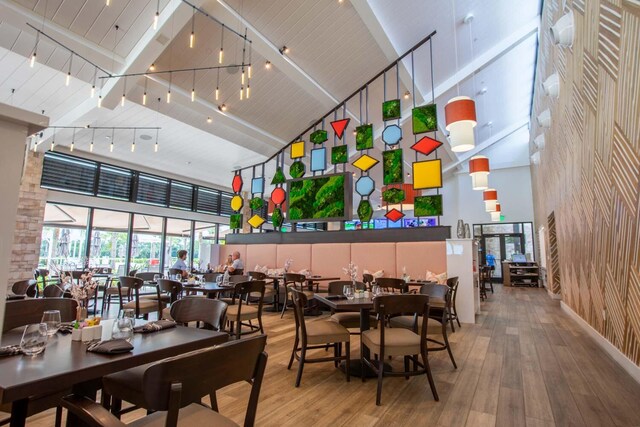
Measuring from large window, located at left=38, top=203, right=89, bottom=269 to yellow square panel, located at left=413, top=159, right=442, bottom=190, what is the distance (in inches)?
337

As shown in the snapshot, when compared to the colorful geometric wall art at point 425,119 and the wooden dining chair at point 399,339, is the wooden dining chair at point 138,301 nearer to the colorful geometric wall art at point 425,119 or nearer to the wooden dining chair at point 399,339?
the wooden dining chair at point 399,339

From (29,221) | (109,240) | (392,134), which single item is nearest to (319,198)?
(392,134)

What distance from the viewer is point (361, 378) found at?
324cm

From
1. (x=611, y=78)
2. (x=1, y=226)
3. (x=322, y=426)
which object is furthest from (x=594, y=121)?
(x=1, y=226)

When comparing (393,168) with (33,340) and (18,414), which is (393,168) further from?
(18,414)

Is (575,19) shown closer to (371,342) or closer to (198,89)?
(371,342)

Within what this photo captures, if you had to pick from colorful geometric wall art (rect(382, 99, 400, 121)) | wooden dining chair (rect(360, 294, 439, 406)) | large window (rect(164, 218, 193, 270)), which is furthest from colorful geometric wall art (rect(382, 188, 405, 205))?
large window (rect(164, 218, 193, 270))

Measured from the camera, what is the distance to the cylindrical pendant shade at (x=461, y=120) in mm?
4562

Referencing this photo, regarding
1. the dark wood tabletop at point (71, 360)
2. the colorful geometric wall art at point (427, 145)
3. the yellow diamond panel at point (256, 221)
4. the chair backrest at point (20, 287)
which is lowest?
the chair backrest at point (20, 287)

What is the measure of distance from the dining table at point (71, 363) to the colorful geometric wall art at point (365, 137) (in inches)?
236

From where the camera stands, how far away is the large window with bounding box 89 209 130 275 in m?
9.57

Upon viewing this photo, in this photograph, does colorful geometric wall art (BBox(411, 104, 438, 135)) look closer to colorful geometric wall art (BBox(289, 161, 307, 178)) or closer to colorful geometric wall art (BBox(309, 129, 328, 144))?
colorful geometric wall art (BBox(309, 129, 328, 144))

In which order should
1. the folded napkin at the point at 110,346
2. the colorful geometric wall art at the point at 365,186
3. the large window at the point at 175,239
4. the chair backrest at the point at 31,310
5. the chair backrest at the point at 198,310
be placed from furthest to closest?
the large window at the point at 175,239 → the colorful geometric wall art at the point at 365,186 → the chair backrest at the point at 198,310 → the chair backrest at the point at 31,310 → the folded napkin at the point at 110,346

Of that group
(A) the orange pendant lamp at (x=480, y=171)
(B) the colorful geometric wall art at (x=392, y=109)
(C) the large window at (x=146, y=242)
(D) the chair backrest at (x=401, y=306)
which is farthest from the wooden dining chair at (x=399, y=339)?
(C) the large window at (x=146, y=242)
